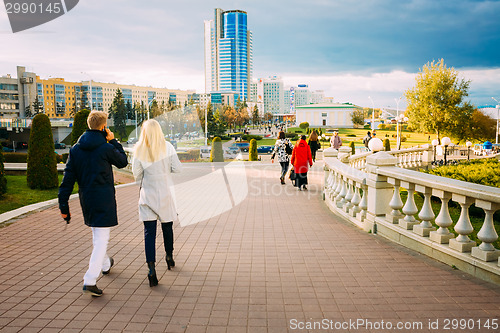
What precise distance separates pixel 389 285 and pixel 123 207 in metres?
7.06

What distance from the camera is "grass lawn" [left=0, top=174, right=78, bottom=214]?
34.4ft

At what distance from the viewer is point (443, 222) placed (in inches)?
197

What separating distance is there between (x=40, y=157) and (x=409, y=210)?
1206 centimetres

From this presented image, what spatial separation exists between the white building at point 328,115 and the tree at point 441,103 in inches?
3850

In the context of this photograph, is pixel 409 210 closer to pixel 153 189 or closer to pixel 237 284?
pixel 237 284

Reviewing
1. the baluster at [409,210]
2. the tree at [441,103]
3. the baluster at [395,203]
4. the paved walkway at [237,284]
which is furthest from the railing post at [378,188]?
the tree at [441,103]

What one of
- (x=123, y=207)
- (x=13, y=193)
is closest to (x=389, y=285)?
(x=123, y=207)

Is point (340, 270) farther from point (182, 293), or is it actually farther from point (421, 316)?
point (182, 293)

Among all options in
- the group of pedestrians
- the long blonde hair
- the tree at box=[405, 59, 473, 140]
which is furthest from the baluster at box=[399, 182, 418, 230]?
the tree at box=[405, 59, 473, 140]

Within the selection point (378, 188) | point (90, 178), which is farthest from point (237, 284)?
point (378, 188)

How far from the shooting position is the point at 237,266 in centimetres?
530

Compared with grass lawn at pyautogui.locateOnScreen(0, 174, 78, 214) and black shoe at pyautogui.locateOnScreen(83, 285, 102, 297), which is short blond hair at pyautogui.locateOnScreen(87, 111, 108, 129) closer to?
black shoe at pyautogui.locateOnScreen(83, 285, 102, 297)

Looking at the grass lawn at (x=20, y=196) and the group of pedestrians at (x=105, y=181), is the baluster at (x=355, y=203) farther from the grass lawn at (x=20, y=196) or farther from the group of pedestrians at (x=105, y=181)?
the grass lawn at (x=20, y=196)

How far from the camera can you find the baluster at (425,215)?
17.7 ft
